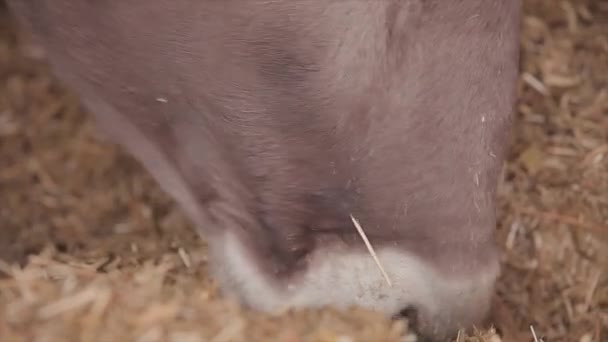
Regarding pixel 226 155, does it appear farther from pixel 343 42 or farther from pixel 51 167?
pixel 51 167

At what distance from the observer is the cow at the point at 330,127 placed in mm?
792

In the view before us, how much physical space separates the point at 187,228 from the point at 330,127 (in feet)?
1.54

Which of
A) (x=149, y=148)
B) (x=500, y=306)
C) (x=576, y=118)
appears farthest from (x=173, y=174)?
(x=576, y=118)

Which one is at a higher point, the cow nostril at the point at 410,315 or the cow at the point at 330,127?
the cow at the point at 330,127

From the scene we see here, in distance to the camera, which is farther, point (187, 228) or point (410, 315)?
point (187, 228)

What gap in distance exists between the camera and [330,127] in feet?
2.70

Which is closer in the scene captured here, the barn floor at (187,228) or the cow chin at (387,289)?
the barn floor at (187,228)

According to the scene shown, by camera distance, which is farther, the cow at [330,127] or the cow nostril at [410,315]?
the cow nostril at [410,315]

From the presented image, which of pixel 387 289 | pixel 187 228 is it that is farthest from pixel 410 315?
pixel 187 228

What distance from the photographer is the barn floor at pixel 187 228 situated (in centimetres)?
78

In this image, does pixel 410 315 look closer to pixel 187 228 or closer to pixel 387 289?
pixel 387 289

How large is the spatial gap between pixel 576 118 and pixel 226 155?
698mm

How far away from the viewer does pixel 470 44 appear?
2.75 ft

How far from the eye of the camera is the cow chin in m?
0.89
